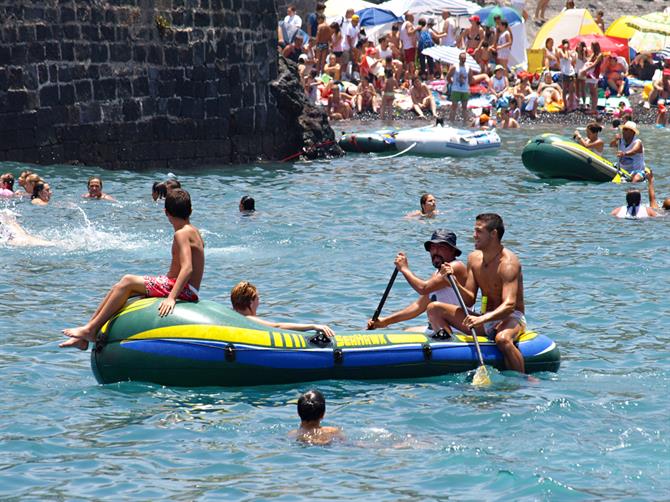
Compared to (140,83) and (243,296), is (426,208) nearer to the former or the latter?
(140,83)

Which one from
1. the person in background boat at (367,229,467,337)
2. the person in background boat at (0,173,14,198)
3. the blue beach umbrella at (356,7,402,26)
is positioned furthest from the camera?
the blue beach umbrella at (356,7,402,26)

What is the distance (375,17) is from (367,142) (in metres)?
9.11

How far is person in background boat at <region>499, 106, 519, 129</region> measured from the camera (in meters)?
29.7

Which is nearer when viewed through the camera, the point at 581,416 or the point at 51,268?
the point at 581,416

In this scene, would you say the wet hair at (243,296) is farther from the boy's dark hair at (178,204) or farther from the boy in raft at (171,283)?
the boy's dark hair at (178,204)

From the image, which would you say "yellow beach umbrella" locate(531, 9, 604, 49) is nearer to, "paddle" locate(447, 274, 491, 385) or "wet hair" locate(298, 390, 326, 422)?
"paddle" locate(447, 274, 491, 385)

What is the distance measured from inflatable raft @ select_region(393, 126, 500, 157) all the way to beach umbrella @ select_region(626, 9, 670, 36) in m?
11.8

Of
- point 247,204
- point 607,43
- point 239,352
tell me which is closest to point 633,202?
point 247,204

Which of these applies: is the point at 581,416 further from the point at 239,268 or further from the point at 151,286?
the point at 239,268

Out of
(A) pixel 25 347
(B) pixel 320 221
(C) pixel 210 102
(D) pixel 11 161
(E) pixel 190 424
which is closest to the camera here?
(E) pixel 190 424

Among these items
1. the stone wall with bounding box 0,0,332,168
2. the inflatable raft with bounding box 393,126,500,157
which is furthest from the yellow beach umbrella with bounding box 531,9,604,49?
the stone wall with bounding box 0,0,332,168

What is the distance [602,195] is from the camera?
2033 cm

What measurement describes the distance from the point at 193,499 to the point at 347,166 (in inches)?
663

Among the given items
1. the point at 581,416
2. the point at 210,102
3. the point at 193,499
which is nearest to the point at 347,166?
the point at 210,102
